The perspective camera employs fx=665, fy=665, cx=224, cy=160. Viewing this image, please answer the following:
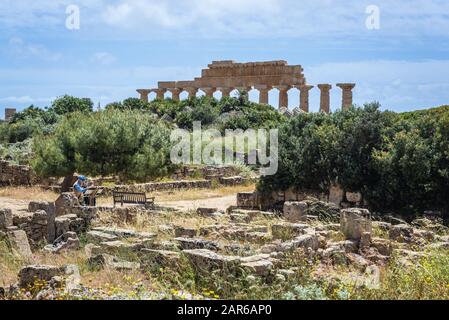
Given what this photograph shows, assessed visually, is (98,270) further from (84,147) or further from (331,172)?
(84,147)

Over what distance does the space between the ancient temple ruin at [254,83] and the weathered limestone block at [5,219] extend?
44.1m

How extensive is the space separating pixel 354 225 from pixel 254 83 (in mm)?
49055

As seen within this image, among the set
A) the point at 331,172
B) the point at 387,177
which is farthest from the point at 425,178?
the point at 331,172

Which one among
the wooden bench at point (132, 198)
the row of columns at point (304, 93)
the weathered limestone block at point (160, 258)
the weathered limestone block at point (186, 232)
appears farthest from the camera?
the row of columns at point (304, 93)

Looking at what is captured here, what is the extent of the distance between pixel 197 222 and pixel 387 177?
22.5 feet

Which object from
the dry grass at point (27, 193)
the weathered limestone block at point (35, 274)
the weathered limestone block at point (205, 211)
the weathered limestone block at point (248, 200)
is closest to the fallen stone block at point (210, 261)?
the weathered limestone block at point (35, 274)

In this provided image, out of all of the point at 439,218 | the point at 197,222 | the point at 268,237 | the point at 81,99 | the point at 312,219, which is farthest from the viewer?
the point at 81,99

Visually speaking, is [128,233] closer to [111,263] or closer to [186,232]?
[186,232]

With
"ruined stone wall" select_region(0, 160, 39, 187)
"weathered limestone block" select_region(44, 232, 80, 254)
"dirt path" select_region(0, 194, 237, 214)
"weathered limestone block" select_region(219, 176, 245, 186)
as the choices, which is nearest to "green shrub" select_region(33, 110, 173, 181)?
"dirt path" select_region(0, 194, 237, 214)

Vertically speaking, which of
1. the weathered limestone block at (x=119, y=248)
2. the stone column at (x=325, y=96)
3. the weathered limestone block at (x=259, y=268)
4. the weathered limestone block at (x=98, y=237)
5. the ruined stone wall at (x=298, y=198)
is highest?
the stone column at (x=325, y=96)

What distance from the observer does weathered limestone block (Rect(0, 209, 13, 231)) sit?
45.0ft

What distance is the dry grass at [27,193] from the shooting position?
25684 mm

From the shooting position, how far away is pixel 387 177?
1967cm

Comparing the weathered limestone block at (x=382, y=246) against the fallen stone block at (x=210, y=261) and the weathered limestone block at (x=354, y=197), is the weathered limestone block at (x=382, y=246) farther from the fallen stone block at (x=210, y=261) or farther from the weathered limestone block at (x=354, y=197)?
the weathered limestone block at (x=354, y=197)
